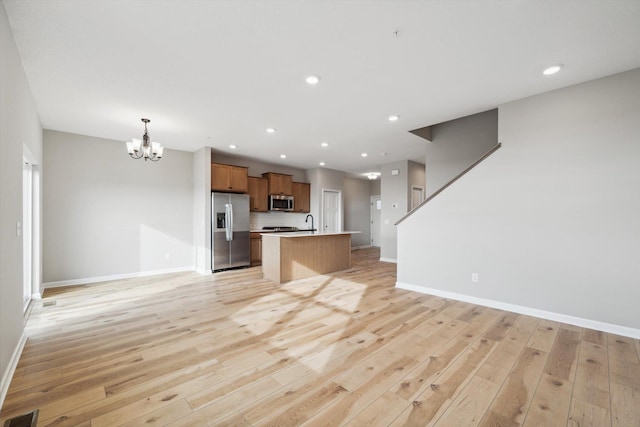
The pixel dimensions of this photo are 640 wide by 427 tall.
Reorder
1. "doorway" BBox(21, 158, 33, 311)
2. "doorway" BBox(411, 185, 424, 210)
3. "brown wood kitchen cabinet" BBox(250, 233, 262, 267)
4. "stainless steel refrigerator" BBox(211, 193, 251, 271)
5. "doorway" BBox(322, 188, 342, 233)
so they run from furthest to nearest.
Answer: "doorway" BBox(322, 188, 342, 233) < "doorway" BBox(411, 185, 424, 210) < "brown wood kitchen cabinet" BBox(250, 233, 262, 267) < "stainless steel refrigerator" BBox(211, 193, 251, 271) < "doorway" BBox(21, 158, 33, 311)

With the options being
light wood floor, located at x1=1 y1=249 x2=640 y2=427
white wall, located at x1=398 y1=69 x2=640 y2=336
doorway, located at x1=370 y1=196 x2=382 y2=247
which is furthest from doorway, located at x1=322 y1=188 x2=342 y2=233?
light wood floor, located at x1=1 y1=249 x2=640 y2=427

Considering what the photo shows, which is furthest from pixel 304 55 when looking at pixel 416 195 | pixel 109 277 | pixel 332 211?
pixel 332 211

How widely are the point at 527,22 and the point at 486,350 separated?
9.07 feet

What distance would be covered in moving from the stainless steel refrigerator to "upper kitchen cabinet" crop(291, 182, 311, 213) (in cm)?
191

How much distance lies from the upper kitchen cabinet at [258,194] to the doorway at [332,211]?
6.67 feet

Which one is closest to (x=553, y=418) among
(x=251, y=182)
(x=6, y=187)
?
(x=6, y=187)

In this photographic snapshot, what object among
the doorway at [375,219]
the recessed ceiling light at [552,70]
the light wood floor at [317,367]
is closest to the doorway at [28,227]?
the light wood floor at [317,367]

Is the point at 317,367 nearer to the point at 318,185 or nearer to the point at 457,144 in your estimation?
the point at 457,144

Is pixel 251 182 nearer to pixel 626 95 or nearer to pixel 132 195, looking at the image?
pixel 132 195

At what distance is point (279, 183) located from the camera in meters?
7.61

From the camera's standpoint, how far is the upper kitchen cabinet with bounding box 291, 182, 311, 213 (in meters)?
8.12

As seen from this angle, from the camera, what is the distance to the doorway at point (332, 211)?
876 centimetres

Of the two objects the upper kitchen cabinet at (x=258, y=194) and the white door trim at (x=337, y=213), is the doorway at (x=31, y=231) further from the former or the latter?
the white door trim at (x=337, y=213)

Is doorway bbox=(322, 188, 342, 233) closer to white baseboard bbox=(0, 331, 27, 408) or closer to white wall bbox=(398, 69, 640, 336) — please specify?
white wall bbox=(398, 69, 640, 336)
